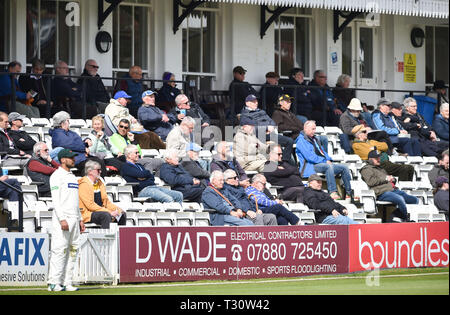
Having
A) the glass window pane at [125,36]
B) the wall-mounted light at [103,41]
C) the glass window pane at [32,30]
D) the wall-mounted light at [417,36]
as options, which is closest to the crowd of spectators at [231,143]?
the glass window pane at [125,36]

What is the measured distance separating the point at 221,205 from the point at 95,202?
204 centimetres

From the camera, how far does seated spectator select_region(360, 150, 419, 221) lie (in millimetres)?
17953

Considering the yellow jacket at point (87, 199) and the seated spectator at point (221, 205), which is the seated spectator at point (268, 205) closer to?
the seated spectator at point (221, 205)

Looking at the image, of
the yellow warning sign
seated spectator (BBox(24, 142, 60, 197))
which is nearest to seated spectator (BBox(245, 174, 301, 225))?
seated spectator (BBox(24, 142, 60, 197))

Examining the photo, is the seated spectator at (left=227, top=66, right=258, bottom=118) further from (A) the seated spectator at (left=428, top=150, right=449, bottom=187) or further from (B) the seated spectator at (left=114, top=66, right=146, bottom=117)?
(A) the seated spectator at (left=428, top=150, right=449, bottom=187)

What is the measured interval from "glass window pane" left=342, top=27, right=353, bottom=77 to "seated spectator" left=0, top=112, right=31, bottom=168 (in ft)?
31.9

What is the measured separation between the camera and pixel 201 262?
13930mm

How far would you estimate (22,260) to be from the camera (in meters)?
12.8

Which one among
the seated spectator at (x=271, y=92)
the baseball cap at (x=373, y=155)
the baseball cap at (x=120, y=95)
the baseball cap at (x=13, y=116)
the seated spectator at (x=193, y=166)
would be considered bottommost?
the seated spectator at (x=193, y=166)

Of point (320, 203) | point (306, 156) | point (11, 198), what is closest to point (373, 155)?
point (306, 156)

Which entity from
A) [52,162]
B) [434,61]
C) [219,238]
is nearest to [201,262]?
[219,238]

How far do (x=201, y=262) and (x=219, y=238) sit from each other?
433 mm

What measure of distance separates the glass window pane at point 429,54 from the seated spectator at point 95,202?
12008 mm

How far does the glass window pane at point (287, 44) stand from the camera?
879 inches
